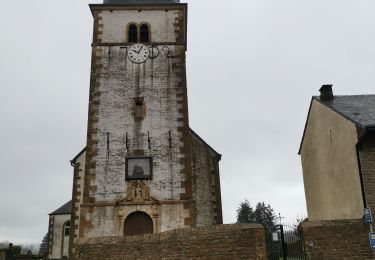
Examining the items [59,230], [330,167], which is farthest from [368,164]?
[59,230]

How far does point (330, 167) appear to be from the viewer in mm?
19891

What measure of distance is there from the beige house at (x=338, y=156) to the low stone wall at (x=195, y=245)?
624 cm

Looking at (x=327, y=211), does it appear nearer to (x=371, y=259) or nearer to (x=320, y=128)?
(x=320, y=128)

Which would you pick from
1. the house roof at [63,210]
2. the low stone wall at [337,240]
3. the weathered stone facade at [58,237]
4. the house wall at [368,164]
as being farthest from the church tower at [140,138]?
the house roof at [63,210]

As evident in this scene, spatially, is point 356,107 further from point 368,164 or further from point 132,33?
point 132,33

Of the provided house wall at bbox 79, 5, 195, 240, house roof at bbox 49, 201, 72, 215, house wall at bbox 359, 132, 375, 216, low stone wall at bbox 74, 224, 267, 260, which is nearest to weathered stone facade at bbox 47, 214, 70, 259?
house roof at bbox 49, 201, 72, 215

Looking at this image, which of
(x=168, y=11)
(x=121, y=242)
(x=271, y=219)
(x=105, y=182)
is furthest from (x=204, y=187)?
(x=271, y=219)

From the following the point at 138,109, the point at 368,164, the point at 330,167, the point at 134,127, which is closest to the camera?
the point at 368,164

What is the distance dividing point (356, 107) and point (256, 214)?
2209 inches

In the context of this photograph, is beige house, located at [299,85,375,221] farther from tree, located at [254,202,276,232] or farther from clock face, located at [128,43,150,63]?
tree, located at [254,202,276,232]

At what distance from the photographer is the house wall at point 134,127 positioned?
63.7 ft

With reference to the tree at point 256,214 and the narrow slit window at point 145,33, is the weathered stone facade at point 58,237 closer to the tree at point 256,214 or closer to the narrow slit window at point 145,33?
the narrow slit window at point 145,33

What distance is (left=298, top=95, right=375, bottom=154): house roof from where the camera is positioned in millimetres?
16328

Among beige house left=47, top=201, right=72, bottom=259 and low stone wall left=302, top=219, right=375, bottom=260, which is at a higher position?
beige house left=47, top=201, right=72, bottom=259
